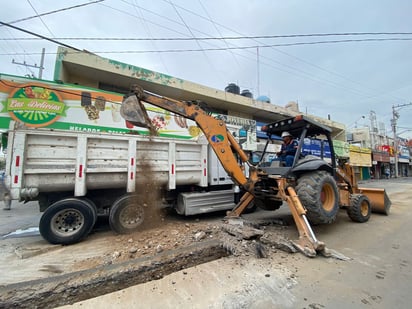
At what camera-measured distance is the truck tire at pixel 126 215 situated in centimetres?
451

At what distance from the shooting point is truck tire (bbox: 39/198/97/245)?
3957 mm

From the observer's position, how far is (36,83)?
7441 mm

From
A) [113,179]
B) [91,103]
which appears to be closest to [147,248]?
[113,179]

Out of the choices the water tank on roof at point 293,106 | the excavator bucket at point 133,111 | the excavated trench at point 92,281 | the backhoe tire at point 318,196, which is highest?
the water tank on roof at point 293,106

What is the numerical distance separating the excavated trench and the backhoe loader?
2073mm

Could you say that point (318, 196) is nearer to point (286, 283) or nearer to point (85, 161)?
point (286, 283)

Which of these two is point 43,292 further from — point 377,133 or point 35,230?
point 377,133

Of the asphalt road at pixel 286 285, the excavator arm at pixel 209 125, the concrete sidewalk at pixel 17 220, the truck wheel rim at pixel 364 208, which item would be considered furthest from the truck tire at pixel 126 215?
the truck wheel rim at pixel 364 208

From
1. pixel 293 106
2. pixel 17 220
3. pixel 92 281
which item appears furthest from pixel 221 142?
pixel 293 106

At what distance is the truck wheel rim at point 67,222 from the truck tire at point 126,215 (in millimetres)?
622

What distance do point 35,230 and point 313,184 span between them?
22.8 feet

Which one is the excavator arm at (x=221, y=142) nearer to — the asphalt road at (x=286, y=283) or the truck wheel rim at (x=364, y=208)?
the asphalt road at (x=286, y=283)

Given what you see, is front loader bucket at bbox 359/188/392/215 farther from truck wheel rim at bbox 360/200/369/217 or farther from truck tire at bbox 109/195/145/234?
truck tire at bbox 109/195/145/234

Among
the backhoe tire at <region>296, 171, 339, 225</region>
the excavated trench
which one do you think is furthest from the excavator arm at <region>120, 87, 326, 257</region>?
the excavated trench
